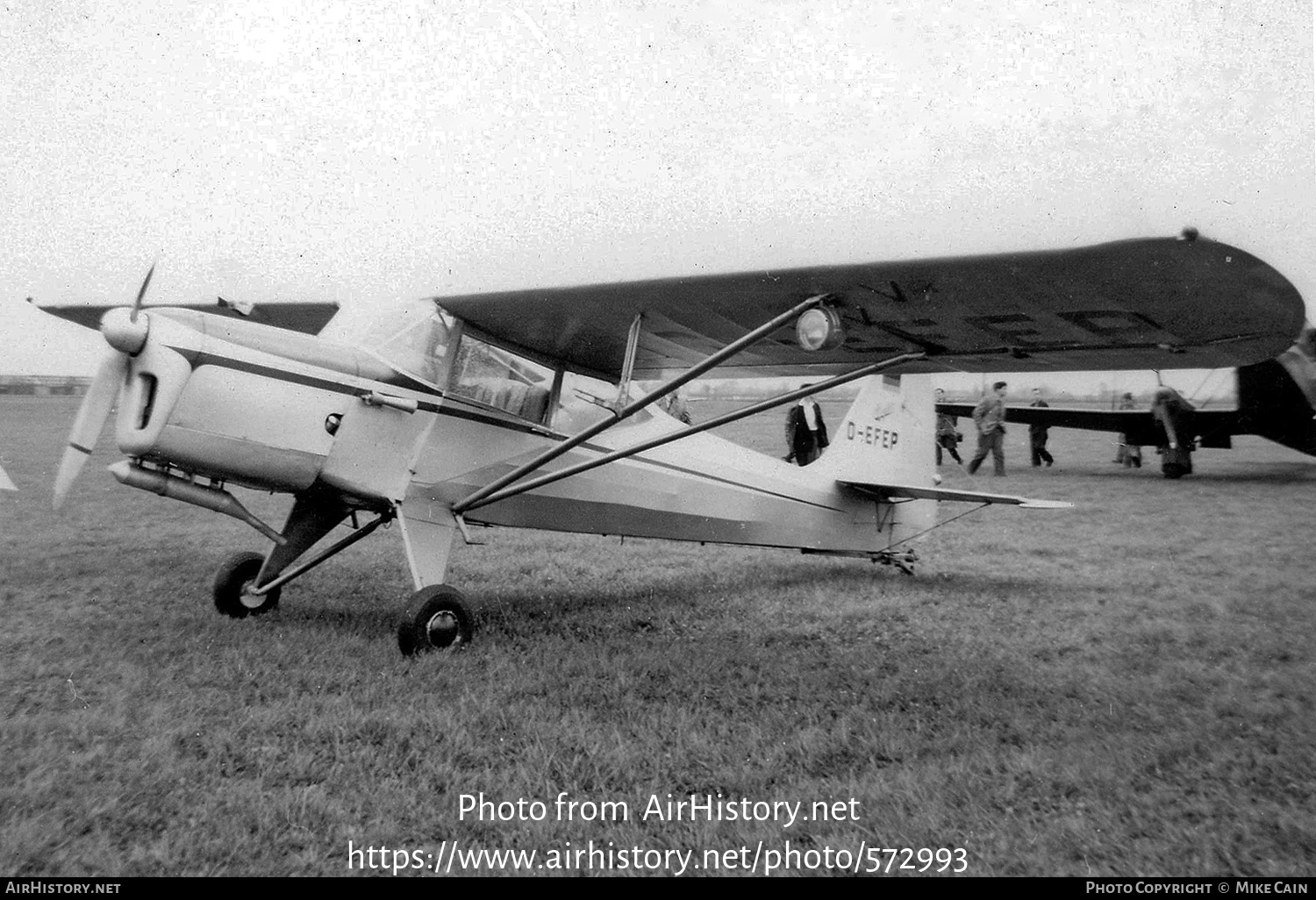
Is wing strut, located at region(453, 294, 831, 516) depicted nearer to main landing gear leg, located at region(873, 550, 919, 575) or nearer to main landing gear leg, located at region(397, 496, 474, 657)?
main landing gear leg, located at region(397, 496, 474, 657)

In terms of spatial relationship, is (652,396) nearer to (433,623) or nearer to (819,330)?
(819,330)

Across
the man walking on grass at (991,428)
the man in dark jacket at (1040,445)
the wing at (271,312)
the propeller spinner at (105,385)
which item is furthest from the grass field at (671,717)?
the man in dark jacket at (1040,445)

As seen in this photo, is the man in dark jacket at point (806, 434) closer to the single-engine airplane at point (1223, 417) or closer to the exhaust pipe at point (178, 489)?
the single-engine airplane at point (1223, 417)

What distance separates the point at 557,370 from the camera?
18.1ft

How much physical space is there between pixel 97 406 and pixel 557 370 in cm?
262

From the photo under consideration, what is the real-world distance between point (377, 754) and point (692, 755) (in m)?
1.16

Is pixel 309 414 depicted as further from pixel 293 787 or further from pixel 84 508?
pixel 84 508

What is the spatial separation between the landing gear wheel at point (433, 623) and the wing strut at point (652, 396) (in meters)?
0.64

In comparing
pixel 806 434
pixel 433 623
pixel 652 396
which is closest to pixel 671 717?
pixel 433 623

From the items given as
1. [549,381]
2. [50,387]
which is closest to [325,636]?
[549,381]

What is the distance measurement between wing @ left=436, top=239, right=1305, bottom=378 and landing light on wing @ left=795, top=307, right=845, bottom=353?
129 mm

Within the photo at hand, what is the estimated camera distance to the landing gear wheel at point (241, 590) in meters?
4.98

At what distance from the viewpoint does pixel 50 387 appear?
9156 millimetres

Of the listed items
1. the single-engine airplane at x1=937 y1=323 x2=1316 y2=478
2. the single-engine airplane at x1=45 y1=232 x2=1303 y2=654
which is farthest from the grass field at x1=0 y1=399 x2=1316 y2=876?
the single-engine airplane at x1=937 y1=323 x2=1316 y2=478
